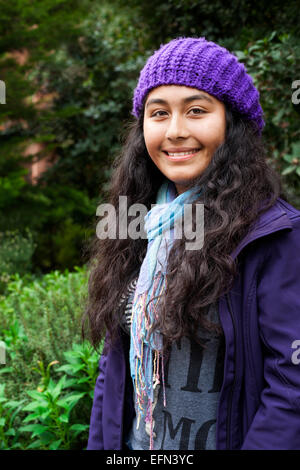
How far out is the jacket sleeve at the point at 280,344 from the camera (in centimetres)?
110

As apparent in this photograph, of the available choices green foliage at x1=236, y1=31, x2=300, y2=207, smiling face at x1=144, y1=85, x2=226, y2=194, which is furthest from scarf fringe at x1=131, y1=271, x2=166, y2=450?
green foliage at x1=236, y1=31, x2=300, y2=207

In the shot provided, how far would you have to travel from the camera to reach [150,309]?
1.36m

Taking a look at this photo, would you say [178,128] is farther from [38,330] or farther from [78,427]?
[38,330]

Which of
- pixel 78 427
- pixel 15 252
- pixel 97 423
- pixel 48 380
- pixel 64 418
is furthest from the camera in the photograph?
pixel 15 252

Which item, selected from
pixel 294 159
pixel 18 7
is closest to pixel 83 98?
pixel 18 7

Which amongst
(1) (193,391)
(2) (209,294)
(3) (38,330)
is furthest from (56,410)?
(2) (209,294)

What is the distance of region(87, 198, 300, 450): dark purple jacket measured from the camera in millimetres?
1110

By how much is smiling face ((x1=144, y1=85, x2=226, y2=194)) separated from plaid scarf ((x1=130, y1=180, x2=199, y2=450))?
9 centimetres

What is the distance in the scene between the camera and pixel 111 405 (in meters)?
1.53

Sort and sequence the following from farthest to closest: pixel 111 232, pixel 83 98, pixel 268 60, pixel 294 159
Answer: pixel 83 98 → pixel 268 60 → pixel 294 159 → pixel 111 232

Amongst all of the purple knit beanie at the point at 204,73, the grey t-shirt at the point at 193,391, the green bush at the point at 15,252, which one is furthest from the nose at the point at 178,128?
the green bush at the point at 15,252

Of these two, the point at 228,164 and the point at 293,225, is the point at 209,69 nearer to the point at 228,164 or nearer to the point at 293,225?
the point at 228,164

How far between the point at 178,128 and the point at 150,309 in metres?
0.58
